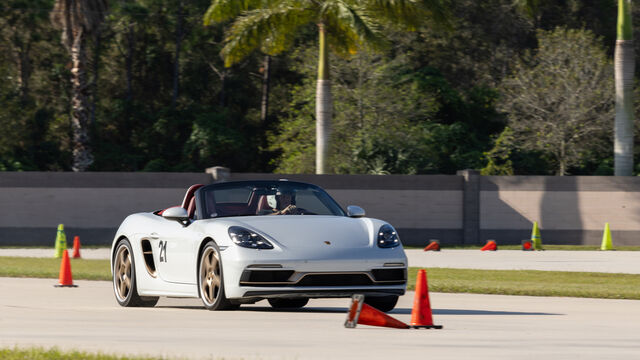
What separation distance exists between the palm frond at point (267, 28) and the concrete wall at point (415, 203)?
4.73 meters

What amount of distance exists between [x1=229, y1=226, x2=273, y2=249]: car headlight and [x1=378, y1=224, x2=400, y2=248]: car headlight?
3.92 ft

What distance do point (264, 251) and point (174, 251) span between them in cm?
168

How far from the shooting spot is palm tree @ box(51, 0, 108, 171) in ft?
133

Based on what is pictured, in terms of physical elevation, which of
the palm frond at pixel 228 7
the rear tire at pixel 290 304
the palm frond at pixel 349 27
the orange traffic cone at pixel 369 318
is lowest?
the rear tire at pixel 290 304

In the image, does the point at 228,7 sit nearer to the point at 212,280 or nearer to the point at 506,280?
the point at 506,280

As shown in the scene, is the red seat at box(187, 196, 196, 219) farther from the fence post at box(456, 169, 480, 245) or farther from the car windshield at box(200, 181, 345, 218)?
the fence post at box(456, 169, 480, 245)

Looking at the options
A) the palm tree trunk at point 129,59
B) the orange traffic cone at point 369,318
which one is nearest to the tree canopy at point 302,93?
the palm tree trunk at point 129,59

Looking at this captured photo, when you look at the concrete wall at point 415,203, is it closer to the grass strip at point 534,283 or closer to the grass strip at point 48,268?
the grass strip at point 48,268

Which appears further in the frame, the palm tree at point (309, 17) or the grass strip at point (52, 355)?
the palm tree at point (309, 17)

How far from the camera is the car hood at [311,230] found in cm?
1115

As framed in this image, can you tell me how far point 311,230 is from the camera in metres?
11.3

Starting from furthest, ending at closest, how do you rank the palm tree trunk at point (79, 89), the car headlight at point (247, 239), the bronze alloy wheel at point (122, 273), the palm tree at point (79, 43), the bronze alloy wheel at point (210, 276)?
1. the palm tree trunk at point (79, 89)
2. the palm tree at point (79, 43)
3. the bronze alloy wheel at point (122, 273)
4. the bronze alloy wheel at point (210, 276)
5. the car headlight at point (247, 239)

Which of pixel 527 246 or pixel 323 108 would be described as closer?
pixel 527 246

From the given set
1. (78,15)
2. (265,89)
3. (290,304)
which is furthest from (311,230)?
(265,89)
